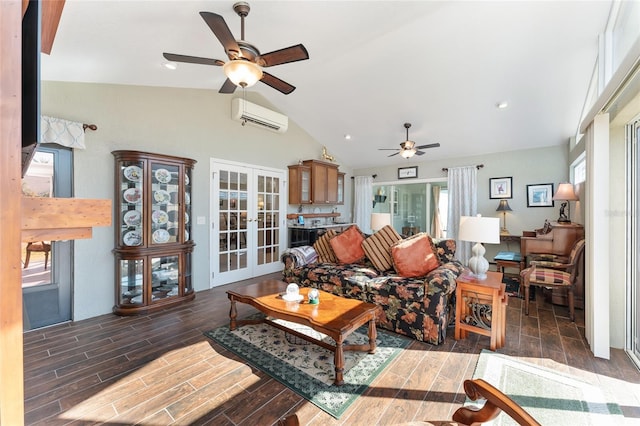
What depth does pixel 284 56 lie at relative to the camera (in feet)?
7.55

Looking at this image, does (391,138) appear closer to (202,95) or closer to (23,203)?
(202,95)

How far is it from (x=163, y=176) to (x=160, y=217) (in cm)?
53

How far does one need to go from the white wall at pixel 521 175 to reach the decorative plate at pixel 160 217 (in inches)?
219

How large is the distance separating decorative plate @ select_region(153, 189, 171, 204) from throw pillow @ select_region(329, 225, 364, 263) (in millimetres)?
2267

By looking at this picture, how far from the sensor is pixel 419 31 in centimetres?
304

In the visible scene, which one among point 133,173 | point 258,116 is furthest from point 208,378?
point 258,116

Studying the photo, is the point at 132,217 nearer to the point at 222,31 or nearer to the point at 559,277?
the point at 222,31

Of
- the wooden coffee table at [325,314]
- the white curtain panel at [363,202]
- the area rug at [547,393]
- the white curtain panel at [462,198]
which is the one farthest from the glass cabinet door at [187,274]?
the white curtain panel at [462,198]

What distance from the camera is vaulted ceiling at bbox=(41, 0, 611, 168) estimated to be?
2.44m

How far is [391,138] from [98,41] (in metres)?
4.71

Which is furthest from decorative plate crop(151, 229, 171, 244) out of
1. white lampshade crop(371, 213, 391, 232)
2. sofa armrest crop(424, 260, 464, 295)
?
sofa armrest crop(424, 260, 464, 295)

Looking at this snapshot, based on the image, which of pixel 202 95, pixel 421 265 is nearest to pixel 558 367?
pixel 421 265

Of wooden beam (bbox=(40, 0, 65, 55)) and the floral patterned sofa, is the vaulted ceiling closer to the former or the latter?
wooden beam (bbox=(40, 0, 65, 55))

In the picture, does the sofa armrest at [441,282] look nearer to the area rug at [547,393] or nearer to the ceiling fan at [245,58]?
the area rug at [547,393]
